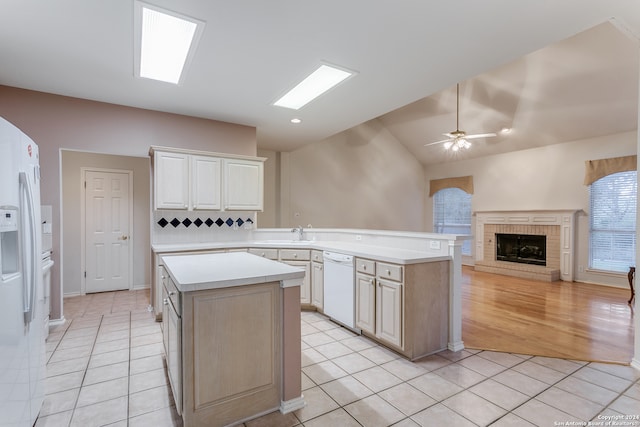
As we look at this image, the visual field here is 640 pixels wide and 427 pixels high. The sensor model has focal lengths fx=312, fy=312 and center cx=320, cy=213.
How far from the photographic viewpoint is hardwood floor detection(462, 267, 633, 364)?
2.94 m

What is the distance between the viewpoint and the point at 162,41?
2.56 meters

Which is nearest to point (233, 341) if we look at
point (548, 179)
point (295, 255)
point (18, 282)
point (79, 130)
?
point (18, 282)

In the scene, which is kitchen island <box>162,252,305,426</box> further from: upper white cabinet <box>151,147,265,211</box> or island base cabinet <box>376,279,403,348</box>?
upper white cabinet <box>151,147,265,211</box>

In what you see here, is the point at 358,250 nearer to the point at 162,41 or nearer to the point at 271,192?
the point at 162,41

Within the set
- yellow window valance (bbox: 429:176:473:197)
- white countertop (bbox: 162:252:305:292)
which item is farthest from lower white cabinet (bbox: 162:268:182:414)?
yellow window valance (bbox: 429:176:473:197)

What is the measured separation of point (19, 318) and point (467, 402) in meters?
2.64

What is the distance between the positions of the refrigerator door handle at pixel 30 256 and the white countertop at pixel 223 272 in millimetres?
666

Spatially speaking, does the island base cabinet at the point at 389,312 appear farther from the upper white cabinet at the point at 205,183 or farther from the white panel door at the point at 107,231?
the white panel door at the point at 107,231

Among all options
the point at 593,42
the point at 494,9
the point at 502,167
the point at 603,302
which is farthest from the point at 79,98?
the point at 502,167

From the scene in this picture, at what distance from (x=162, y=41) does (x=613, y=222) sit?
7.57 metres

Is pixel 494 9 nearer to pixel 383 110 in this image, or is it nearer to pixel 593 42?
pixel 383 110

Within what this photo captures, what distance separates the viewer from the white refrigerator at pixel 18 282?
1405mm

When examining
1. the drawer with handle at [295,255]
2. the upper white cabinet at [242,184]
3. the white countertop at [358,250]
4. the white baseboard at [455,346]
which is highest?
the upper white cabinet at [242,184]

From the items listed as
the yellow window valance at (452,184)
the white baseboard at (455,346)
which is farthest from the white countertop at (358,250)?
the yellow window valance at (452,184)
